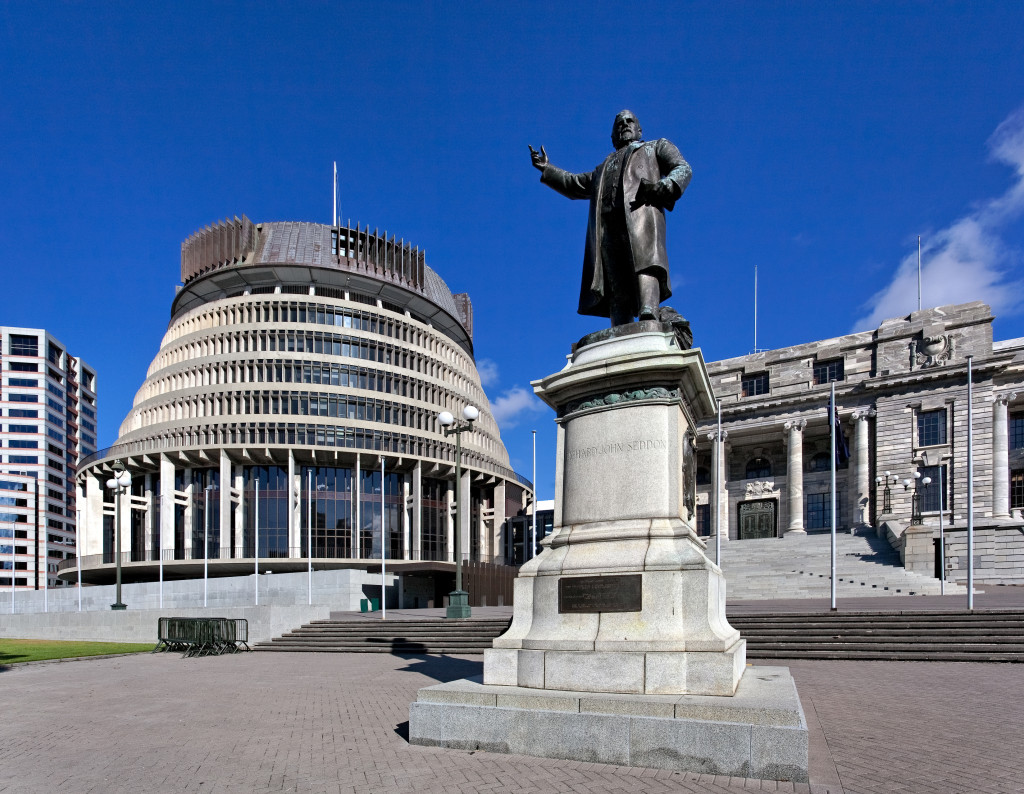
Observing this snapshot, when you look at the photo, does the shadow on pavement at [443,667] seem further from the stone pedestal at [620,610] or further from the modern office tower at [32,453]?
the modern office tower at [32,453]

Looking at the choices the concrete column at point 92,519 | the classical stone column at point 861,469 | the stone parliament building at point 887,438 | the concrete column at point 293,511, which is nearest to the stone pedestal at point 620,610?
the stone parliament building at point 887,438

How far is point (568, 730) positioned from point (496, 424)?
7637 centimetres

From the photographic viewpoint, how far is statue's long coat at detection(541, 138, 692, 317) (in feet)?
30.6

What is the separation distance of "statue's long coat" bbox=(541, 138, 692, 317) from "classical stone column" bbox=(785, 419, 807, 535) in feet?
162

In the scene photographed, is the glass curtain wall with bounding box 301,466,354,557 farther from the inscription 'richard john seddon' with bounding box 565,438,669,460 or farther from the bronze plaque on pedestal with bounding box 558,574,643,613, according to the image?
the bronze plaque on pedestal with bounding box 558,574,643,613

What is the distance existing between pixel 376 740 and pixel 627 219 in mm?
6818

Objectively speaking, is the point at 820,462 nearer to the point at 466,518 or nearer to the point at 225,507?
the point at 466,518

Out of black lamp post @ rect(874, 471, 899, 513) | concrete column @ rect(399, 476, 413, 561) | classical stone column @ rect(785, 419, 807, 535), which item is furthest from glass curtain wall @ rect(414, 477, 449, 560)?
black lamp post @ rect(874, 471, 899, 513)

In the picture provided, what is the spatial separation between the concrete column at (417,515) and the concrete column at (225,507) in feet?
49.5

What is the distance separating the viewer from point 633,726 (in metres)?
6.73

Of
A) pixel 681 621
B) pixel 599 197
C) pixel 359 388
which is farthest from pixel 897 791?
pixel 359 388

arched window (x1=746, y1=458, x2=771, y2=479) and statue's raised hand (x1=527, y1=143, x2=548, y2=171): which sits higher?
statue's raised hand (x1=527, y1=143, x2=548, y2=171)

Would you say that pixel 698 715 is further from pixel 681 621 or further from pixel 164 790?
pixel 164 790

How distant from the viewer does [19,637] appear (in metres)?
36.5
